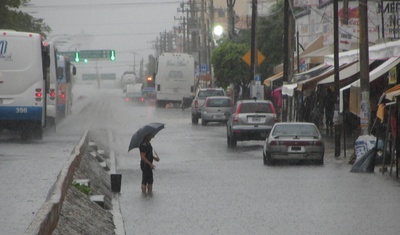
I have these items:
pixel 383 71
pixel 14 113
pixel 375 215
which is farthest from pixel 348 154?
pixel 375 215

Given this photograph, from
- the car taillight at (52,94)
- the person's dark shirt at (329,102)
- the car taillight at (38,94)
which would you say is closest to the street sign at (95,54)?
the car taillight at (52,94)

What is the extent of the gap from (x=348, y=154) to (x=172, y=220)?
686 inches

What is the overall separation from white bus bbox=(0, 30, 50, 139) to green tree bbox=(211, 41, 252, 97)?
159 ft

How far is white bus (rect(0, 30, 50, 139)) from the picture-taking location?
33.5m

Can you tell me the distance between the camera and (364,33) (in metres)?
31.0

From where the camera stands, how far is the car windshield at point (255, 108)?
1580 inches

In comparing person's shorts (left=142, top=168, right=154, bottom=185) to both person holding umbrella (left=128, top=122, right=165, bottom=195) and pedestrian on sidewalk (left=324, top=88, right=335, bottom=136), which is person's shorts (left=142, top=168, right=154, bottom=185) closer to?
person holding umbrella (left=128, top=122, right=165, bottom=195)

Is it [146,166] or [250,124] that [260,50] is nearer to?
[250,124]

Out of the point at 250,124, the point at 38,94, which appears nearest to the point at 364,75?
the point at 250,124

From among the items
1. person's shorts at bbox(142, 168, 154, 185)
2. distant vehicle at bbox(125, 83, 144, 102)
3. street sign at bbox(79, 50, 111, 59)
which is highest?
street sign at bbox(79, 50, 111, 59)

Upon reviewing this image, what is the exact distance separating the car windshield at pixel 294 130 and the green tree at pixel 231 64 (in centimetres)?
5047

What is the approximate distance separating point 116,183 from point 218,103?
108 ft

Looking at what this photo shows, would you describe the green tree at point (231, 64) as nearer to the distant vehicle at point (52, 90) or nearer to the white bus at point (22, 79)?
the distant vehicle at point (52, 90)

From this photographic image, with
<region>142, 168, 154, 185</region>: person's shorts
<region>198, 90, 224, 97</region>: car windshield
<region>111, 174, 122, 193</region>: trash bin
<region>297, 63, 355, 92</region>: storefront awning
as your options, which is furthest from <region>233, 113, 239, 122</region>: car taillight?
<region>198, 90, 224, 97</region>: car windshield
